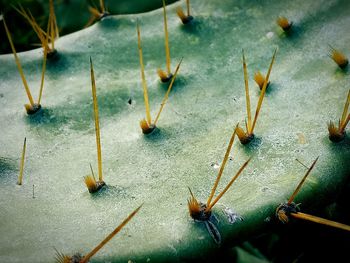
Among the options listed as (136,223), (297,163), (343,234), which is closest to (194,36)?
(297,163)

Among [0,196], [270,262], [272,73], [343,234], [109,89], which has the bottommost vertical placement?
[270,262]

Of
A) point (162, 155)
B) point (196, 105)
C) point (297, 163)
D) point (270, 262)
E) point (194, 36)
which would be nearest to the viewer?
point (297, 163)

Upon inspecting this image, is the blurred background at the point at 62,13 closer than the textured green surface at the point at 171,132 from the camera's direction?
No

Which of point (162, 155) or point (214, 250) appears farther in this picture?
point (162, 155)

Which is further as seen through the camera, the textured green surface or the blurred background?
the blurred background

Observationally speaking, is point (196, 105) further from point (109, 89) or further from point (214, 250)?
point (214, 250)

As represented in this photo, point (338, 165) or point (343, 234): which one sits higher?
point (338, 165)

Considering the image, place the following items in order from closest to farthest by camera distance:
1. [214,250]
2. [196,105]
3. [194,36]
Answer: [214,250]
[196,105]
[194,36]

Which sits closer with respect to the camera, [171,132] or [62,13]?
[171,132]
